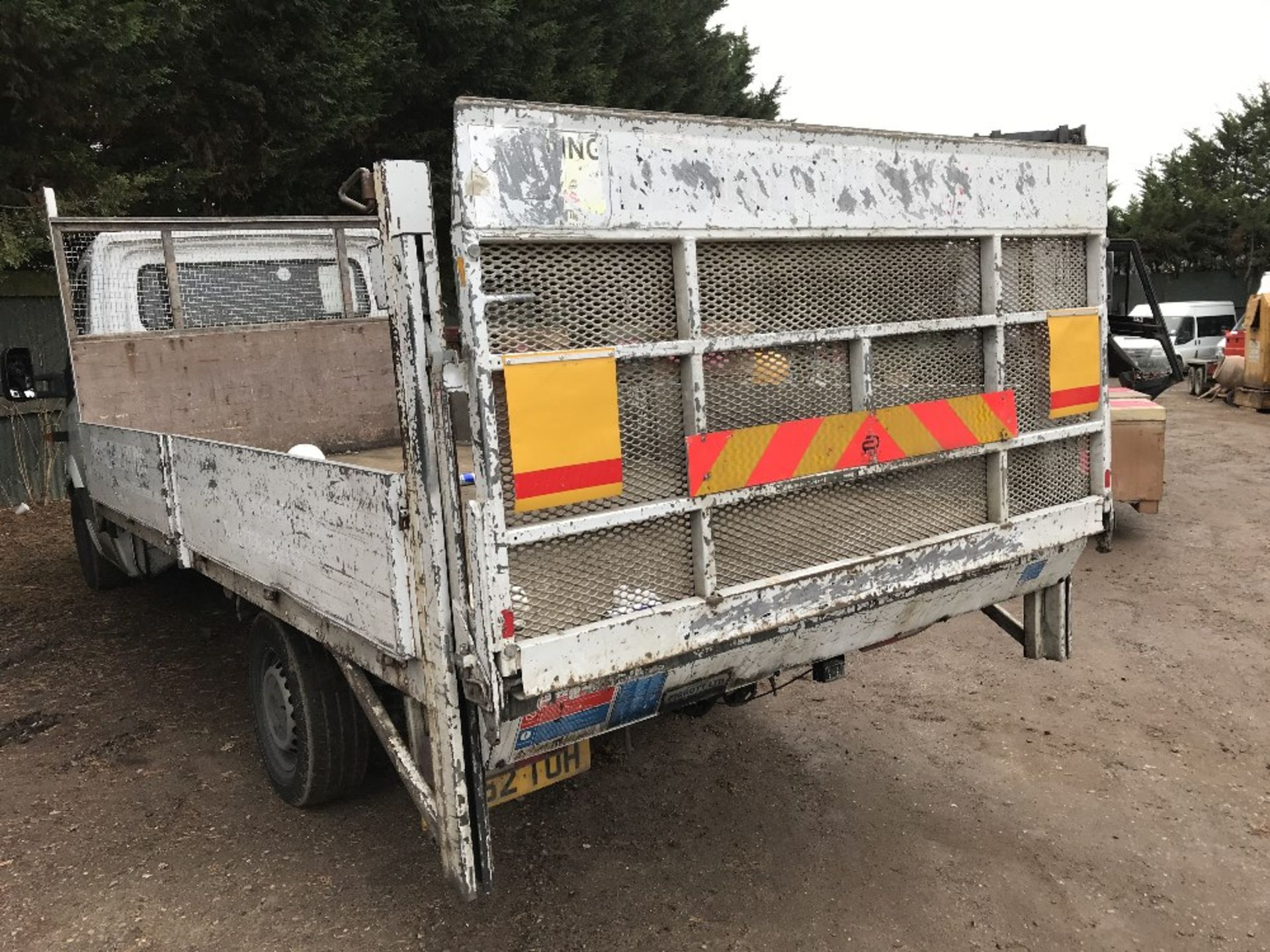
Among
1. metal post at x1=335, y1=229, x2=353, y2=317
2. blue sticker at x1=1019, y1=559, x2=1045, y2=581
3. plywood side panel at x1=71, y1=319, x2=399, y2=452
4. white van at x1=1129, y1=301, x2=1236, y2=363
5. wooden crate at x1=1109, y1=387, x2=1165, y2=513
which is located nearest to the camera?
blue sticker at x1=1019, y1=559, x2=1045, y2=581

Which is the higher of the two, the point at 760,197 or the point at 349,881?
the point at 760,197

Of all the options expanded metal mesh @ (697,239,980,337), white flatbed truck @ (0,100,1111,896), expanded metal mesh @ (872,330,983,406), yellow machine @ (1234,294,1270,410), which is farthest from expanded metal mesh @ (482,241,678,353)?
yellow machine @ (1234,294,1270,410)

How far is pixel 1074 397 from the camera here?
3219 millimetres

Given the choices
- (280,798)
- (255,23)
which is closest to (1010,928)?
(280,798)

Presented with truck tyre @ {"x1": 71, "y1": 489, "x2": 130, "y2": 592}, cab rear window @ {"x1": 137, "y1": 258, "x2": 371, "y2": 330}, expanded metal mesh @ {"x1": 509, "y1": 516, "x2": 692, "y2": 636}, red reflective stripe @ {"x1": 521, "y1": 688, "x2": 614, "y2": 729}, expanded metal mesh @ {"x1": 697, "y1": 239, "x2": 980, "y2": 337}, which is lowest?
truck tyre @ {"x1": 71, "y1": 489, "x2": 130, "y2": 592}

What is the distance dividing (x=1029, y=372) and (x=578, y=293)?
1617mm

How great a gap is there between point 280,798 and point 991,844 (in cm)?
259

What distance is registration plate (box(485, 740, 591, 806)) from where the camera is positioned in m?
2.72

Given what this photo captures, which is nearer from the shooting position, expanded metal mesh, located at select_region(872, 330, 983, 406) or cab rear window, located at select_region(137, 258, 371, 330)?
expanded metal mesh, located at select_region(872, 330, 983, 406)

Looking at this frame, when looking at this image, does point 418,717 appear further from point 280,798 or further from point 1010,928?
point 1010,928

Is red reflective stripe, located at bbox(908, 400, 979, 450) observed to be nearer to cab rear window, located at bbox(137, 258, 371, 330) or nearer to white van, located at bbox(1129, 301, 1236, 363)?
cab rear window, located at bbox(137, 258, 371, 330)

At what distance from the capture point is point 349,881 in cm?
319

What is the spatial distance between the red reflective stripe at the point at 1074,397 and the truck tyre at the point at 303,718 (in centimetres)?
251

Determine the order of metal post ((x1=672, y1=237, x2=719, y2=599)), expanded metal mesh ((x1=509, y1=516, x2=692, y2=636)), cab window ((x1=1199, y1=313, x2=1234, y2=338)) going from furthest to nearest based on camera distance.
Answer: cab window ((x1=1199, y1=313, x2=1234, y2=338)), metal post ((x1=672, y1=237, x2=719, y2=599)), expanded metal mesh ((x1=509, y1=516, x2=692, y2=636))
